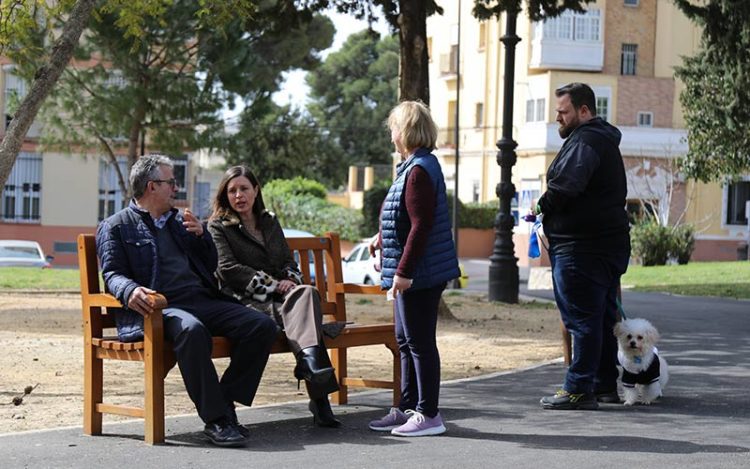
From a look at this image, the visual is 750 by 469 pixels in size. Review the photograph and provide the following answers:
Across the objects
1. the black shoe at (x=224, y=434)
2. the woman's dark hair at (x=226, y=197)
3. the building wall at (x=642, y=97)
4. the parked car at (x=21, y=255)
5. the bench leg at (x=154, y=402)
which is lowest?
the parked car at (x=21, y=255)

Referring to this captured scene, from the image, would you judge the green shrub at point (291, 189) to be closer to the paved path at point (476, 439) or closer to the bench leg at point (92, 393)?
the paved path at point (476, 439)

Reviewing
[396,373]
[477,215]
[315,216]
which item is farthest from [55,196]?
[396,373]

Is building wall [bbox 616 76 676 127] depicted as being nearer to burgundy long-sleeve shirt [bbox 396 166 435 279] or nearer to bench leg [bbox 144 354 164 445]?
burgundy long-sleeve shirt [bbox 396 166 435 279]

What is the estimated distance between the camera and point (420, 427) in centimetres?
763

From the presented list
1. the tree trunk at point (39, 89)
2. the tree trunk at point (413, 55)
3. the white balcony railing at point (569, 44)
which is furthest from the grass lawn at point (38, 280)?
the white balcony railing at point (569, 44)

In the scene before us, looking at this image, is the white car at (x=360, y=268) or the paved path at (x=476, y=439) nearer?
the paved path at (x=476, y=439)

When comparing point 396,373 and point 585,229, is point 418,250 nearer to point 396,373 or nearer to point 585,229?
point 396,373

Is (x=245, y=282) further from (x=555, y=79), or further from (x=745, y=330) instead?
(x=555, y=79)

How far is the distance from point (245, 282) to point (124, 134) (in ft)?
67.3

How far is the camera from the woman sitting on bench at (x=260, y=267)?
307 inches

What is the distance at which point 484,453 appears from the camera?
23.3ft

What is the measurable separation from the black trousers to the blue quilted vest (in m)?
0.78

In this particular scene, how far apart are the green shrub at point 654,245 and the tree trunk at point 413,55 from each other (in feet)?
76.2

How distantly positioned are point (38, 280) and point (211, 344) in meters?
17.7
